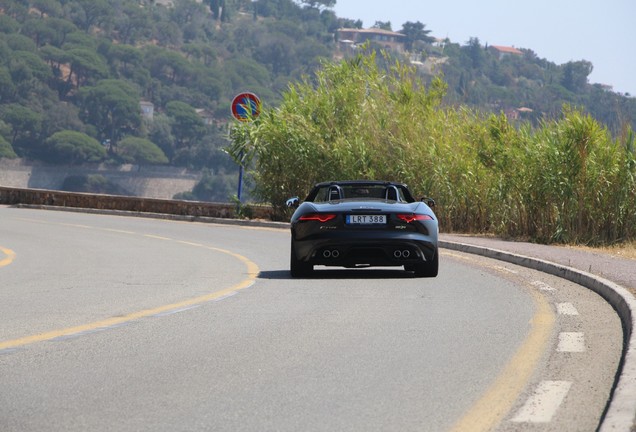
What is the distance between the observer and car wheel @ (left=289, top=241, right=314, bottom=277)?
47.8ft

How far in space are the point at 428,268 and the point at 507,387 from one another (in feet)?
26.1

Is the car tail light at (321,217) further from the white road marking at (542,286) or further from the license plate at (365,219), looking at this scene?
the white road marking at (542,286)

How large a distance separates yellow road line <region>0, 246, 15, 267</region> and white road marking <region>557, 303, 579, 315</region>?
7.70 m

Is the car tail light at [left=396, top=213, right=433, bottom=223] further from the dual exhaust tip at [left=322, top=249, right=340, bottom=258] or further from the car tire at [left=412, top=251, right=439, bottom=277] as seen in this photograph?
the dual exhaust tip at [left=322, top=249, right=340, bottom=258]

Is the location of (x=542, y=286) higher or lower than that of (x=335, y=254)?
lower

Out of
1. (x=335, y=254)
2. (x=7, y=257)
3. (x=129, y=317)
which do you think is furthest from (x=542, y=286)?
(x=7, y=257)

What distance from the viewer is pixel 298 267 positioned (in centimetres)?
1465

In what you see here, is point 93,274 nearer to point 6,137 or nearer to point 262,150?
point 262,150

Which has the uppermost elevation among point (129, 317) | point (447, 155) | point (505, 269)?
point (447, 155)

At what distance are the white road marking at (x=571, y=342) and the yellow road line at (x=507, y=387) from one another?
0.40ft

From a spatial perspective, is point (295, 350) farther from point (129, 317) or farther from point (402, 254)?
point (402, 254)

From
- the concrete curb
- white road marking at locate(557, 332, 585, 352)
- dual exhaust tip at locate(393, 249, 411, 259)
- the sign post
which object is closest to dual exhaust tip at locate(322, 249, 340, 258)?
dual exhaust tip at locate(393, 249, 411, 259)

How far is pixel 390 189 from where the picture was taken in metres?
15.2

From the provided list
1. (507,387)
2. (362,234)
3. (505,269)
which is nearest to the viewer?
(507,387)
